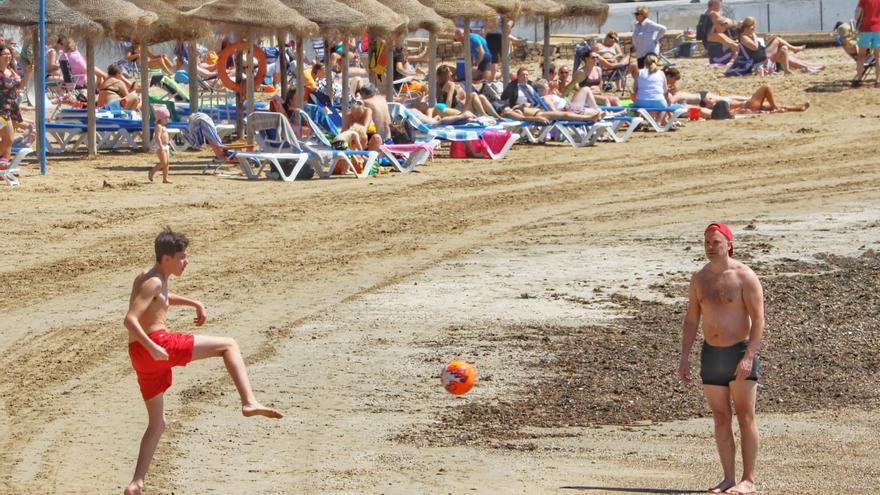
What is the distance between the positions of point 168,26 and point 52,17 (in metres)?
2.84

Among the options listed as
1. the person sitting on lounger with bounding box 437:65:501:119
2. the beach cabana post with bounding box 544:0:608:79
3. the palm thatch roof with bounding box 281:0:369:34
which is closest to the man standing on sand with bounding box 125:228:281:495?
the palm thatch roof with bounding box 281:0:369:34

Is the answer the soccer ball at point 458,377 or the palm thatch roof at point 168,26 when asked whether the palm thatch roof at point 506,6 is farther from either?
the soccer ball at point 458,377

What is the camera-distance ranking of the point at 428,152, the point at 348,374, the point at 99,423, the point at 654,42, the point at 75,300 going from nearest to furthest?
1. the point at 99,423
2. the point at 348,374
3. the point at 75,300
4. the point at 428,152
5. the point at 654,42

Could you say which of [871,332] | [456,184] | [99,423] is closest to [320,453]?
[99,423]

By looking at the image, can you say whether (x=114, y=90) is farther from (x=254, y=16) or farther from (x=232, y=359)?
(x=232, y=359)

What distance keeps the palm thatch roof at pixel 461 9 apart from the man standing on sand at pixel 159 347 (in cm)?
1739

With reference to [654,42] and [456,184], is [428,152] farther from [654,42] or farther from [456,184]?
[654,42]

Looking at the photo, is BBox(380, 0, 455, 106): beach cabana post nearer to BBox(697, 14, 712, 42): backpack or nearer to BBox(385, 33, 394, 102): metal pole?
BBox(385, 33, 394, 102): metal pole

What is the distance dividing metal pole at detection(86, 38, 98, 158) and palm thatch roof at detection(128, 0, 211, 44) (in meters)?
0.73

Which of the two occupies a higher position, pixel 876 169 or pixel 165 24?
pixel 165 24

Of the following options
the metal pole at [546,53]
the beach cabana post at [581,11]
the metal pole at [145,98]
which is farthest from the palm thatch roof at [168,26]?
the metal pole at [546,53]

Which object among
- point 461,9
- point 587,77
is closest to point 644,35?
point 587,77

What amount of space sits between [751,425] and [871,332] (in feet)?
12.4

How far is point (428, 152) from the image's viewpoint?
19.8 meters
